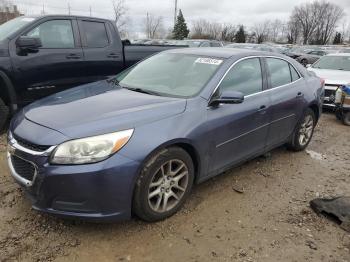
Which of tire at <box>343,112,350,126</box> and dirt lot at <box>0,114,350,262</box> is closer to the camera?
dirt lot at <box>0,114,350,262</box>

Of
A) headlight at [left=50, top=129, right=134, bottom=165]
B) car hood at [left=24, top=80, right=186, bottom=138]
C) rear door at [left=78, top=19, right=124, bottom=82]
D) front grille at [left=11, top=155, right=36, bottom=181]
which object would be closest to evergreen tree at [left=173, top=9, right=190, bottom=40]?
rear door at [left=78, top=19, right=124, bottom=82]

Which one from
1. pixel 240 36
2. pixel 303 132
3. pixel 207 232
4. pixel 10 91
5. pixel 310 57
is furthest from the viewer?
pixel 240 36

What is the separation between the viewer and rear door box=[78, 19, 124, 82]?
258 inches

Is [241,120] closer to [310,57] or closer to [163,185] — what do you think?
[163,185]

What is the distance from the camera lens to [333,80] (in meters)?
9.08

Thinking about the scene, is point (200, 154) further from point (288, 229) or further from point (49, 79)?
point (49, 79)

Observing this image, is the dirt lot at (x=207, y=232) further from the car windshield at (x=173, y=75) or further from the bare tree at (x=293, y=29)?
the bare tree at (x=293, y=29)

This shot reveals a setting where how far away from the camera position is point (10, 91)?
5.58 m

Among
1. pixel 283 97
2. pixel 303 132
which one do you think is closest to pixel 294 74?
pixel 283 97

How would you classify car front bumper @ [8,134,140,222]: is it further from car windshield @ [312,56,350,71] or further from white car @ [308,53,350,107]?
car windshield @ [312,56,350,71]

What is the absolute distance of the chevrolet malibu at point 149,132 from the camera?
296 cm

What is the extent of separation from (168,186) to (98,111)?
95cm

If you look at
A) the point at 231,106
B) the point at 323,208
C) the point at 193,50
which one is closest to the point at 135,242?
the point at 231,106

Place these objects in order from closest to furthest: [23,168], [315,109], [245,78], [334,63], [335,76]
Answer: [23,168], [245,78], [315,109], [335,76], [334,63]
